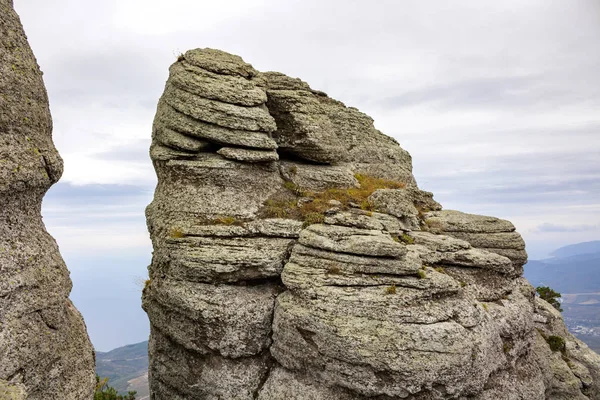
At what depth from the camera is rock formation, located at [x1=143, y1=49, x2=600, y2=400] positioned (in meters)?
19.1

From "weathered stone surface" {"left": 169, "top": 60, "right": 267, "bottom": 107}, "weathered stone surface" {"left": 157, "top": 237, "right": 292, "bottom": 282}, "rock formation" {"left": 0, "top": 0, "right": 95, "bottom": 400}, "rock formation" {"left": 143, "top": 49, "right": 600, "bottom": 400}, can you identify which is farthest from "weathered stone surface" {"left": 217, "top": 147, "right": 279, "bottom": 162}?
"rock formation" {"left": 0, "top": 0, "right": 95, "bottom": 400}

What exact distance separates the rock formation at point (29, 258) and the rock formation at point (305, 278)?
7448mm

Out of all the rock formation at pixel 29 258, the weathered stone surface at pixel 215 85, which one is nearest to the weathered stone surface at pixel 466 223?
the weathered stone surface at pixel 215 85

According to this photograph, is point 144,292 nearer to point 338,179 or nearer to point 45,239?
point 45,239

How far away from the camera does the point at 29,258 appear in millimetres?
13836

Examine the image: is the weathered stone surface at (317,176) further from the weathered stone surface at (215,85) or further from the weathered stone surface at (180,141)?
the weathered stone surface at (180,141)

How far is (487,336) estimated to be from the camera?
66.9 ft

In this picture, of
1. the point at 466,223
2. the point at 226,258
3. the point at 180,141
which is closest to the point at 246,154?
the point at 180,141

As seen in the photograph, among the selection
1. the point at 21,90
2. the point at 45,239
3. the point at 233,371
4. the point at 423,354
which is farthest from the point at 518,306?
the point at 21,90

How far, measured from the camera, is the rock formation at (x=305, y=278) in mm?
19141

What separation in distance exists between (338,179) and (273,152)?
18.2ft

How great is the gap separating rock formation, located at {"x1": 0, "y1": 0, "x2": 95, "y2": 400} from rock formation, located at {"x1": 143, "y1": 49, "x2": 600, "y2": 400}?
7.45 m

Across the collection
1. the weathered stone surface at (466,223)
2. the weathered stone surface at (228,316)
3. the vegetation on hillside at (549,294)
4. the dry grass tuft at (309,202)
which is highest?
the dry grass tuft at (309,202)

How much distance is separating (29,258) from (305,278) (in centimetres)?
1158
